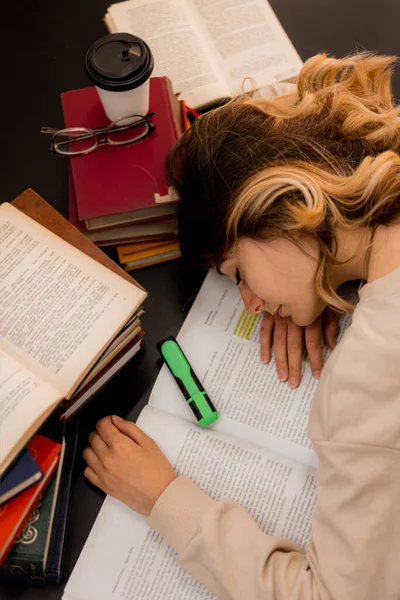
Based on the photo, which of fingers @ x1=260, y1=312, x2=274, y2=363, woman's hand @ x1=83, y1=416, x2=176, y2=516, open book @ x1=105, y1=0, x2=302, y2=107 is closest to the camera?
woman's hand @ x1=83, y1=416, x2=176, y2=516

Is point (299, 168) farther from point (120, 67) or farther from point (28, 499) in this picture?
point (28, 499)

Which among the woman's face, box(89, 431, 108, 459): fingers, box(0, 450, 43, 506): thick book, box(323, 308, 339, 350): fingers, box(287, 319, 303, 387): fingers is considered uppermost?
box(0, 450, 43, 506): thick book

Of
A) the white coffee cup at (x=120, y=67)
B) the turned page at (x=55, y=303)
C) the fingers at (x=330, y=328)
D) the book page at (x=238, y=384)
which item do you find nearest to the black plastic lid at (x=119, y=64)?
the white coffee cup at (x=120, y=67)

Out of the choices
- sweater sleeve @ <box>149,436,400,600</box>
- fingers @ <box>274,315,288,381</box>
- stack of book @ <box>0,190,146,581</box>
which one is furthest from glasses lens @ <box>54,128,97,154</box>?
sweater sleeve @ <box>149,436,400,600</box>

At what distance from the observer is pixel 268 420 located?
77cm

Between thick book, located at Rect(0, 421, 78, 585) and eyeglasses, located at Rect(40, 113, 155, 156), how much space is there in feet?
1.29

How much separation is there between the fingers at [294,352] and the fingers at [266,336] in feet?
0.09

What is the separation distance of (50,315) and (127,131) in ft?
0.97

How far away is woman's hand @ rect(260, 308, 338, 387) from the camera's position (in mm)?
803

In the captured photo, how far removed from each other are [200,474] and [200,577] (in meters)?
0.12

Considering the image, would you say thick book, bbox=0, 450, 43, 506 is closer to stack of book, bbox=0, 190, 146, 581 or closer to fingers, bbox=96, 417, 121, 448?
stack of book, bbox=0, 190, 146, 581

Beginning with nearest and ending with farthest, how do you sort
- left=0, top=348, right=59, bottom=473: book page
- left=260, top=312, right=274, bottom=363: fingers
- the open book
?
left=0, top=348, right=59, bottom=473: book page < left=260, top=312, right=274, bottom=363: fingers < the open book

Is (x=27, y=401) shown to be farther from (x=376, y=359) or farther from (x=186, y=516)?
(x=376, y=359)

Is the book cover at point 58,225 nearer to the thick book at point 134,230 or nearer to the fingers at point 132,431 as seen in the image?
the thick book at point 134,230
